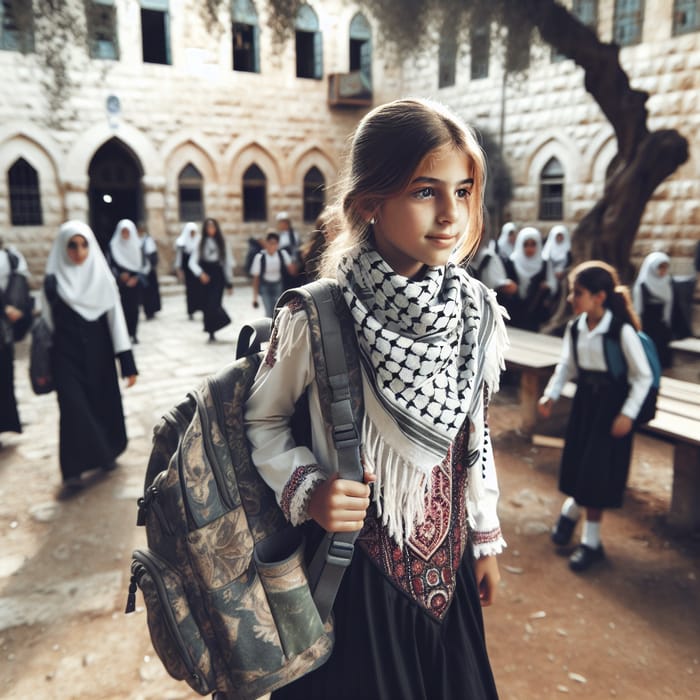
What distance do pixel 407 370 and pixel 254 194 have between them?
662 inches

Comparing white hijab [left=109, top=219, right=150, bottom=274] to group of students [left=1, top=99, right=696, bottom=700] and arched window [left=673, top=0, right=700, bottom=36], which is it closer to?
group of students [left=1, top=99, right=696, bottom=700]

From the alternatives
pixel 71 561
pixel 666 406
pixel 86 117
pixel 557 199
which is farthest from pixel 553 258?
pixel 86 117

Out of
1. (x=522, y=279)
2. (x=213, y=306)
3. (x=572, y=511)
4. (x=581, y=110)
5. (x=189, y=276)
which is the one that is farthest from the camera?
(x=581, y=110)

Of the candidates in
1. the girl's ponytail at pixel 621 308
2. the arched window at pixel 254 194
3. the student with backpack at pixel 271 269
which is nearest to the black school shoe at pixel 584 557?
the girl's ponytail at pixel 621 308

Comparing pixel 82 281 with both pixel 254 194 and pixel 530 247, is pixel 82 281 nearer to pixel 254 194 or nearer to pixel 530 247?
pixel 530 247

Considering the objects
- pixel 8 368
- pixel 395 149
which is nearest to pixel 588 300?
pixel 395 149

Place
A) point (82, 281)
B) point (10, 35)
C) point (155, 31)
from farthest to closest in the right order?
point (155, 31) → point (10, 35) → point (82, 281)

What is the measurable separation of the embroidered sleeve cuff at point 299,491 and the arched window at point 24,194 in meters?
15.4

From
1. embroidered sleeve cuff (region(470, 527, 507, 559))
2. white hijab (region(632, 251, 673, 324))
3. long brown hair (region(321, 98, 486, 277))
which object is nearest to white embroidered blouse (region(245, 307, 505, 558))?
long brown hair (region(321, 98, 486, 277))

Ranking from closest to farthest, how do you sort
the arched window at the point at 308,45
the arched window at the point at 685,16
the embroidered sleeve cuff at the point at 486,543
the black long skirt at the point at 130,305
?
the embroidered sleeve cuff at the point at 486,543 → the black long skirt at the point at 130,305 → the arched window at the point at 685,16 → the arched window at the point at 308,45

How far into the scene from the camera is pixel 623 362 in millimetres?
3471

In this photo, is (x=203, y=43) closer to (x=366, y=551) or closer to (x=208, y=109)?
(x=208, y=109)

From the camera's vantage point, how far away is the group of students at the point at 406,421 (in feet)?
4.42

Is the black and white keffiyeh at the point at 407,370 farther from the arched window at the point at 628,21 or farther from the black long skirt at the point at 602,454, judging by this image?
the arched window at the point at 628,21
